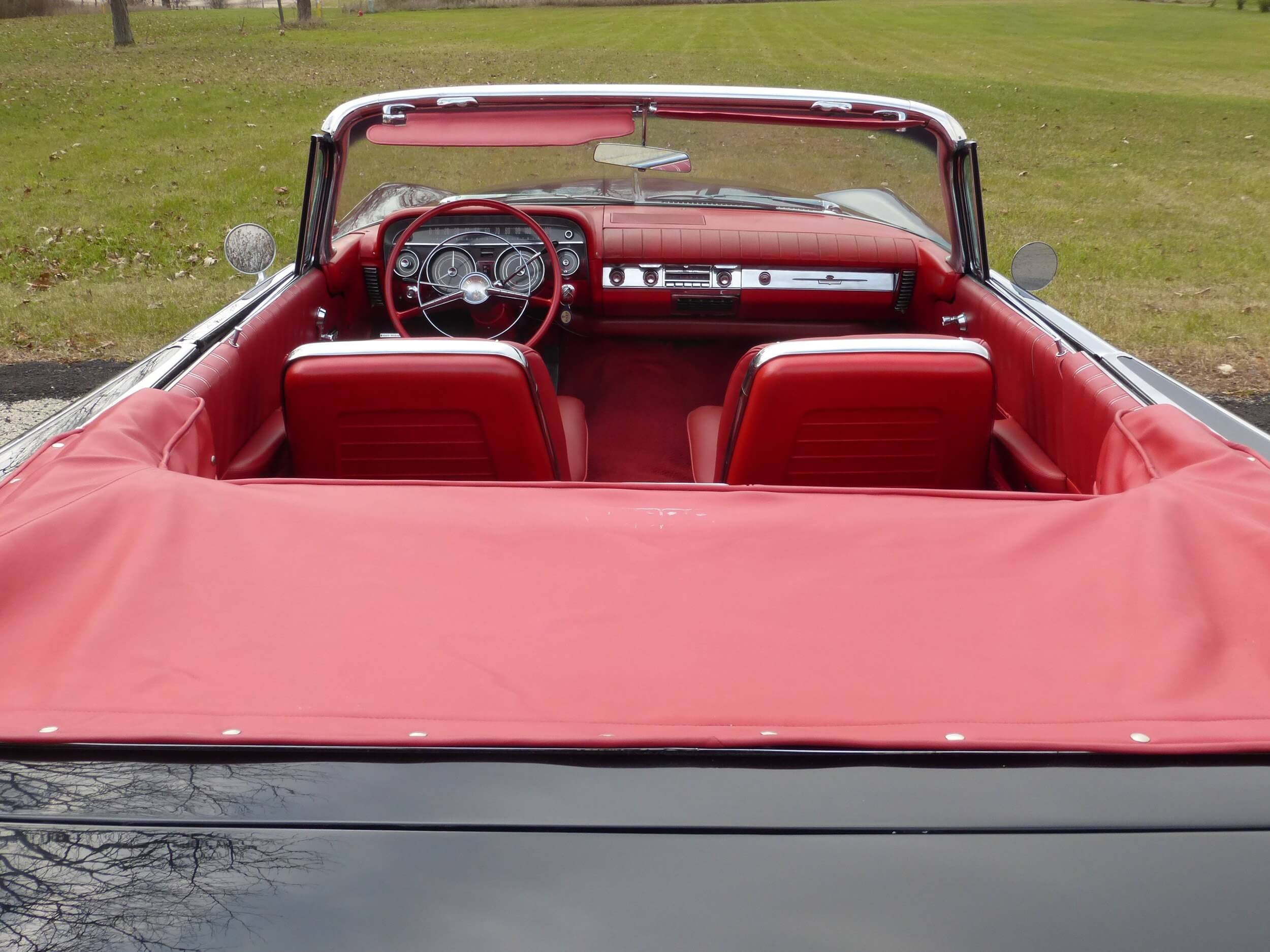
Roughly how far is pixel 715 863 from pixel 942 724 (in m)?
0.33

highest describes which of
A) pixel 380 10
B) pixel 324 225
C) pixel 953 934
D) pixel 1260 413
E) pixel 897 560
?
pixel 380 10

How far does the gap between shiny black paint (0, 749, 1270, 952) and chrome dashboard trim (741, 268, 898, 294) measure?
2.97 metres

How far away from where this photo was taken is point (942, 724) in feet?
3.67

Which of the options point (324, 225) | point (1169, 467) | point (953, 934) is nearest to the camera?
point (953, 934)

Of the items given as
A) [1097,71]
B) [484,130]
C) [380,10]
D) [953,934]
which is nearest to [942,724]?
[953,934]

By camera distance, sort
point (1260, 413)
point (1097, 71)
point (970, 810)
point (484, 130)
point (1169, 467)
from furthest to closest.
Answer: point (1097, 71), point (1260, 413), point (484, 130), point (1169, 467), point (970, 810)

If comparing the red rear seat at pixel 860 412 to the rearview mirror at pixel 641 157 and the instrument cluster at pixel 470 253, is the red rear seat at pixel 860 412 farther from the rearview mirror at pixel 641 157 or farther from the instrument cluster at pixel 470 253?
the instrument cluster at pixel 470 253

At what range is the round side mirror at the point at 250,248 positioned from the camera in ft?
10.3

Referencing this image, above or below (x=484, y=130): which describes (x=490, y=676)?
below

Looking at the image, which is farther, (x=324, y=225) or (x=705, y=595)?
(x=324, y=225)

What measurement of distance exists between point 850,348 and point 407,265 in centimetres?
226

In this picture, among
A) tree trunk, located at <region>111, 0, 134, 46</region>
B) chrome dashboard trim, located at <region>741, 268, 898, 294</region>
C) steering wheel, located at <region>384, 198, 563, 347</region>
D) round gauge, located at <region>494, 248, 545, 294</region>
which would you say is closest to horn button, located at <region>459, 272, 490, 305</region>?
steering wheel, located at <region>384, 198, 563, 347</region>

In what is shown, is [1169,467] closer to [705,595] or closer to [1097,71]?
[705,595]

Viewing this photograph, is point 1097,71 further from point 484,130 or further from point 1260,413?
point 484,130
